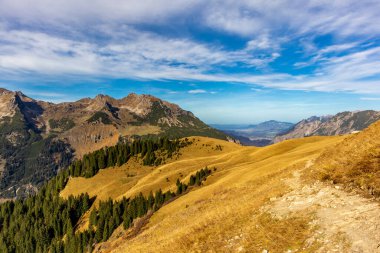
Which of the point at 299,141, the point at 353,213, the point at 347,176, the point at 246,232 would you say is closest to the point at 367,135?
the point at 347,176

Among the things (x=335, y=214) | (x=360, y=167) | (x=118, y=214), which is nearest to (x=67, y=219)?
(x=118, y=214)

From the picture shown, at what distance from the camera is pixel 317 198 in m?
22.3

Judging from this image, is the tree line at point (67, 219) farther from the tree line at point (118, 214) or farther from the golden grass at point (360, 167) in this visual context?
the golden grass at point (360, 167)

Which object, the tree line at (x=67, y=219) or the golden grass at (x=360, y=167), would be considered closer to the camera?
the golden grass at (x=360, y=167)

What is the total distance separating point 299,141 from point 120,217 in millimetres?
84619

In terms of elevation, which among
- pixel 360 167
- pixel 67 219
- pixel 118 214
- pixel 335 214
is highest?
pixel 360 167

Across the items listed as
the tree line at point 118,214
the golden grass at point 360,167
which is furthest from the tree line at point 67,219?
the golden grass at point 360,167

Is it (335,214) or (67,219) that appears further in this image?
(67,219)

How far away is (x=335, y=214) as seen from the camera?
18.6m

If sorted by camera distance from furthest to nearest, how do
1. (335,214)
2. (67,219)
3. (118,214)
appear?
(67,219) → (118,214) → (335,214)

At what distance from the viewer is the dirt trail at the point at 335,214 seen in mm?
14891

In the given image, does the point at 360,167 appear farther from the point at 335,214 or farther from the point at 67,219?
the point at 67,219

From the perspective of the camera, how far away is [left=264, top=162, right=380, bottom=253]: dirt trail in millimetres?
14891

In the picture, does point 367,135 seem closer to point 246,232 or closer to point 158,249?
point 246,232
